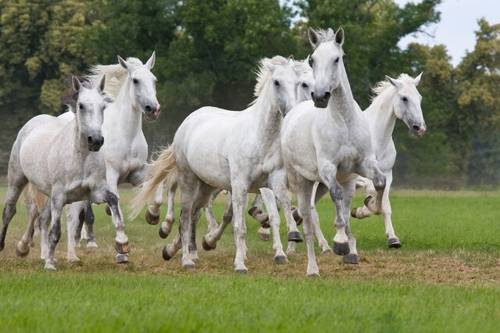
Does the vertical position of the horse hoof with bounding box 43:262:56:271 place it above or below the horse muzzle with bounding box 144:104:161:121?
below

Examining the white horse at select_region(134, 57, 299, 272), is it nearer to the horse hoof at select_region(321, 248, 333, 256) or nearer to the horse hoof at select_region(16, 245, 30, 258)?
the horse hoof at select_region(321, 248, 333, 256)

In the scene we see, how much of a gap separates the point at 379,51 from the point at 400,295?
4645 centimetres

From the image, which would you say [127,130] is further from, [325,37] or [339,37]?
[339,37]

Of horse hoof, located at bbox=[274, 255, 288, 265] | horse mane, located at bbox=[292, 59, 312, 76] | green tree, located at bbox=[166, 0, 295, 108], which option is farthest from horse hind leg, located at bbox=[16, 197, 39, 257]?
green tree, located at bbox=[166, 0, 295, 108]

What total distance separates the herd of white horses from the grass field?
18.1 inches

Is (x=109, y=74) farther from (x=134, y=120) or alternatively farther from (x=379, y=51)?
(x=379, y=51)

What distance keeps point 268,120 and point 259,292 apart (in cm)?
373

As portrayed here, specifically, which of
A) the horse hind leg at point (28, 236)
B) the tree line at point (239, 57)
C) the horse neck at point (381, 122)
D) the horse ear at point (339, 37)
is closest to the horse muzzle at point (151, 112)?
the horse hind leg at point (28, 236)

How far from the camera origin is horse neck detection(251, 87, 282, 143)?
13484 mm

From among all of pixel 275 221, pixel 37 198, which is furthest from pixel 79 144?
pixel 37 198

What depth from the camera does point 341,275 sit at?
1264cm

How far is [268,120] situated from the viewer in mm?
13547

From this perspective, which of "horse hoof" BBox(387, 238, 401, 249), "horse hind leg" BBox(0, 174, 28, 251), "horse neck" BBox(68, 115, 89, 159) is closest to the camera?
Answer: "horse neck" BBox(68, 115, 89, 159)

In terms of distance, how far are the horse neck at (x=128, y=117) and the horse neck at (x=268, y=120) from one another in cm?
217
